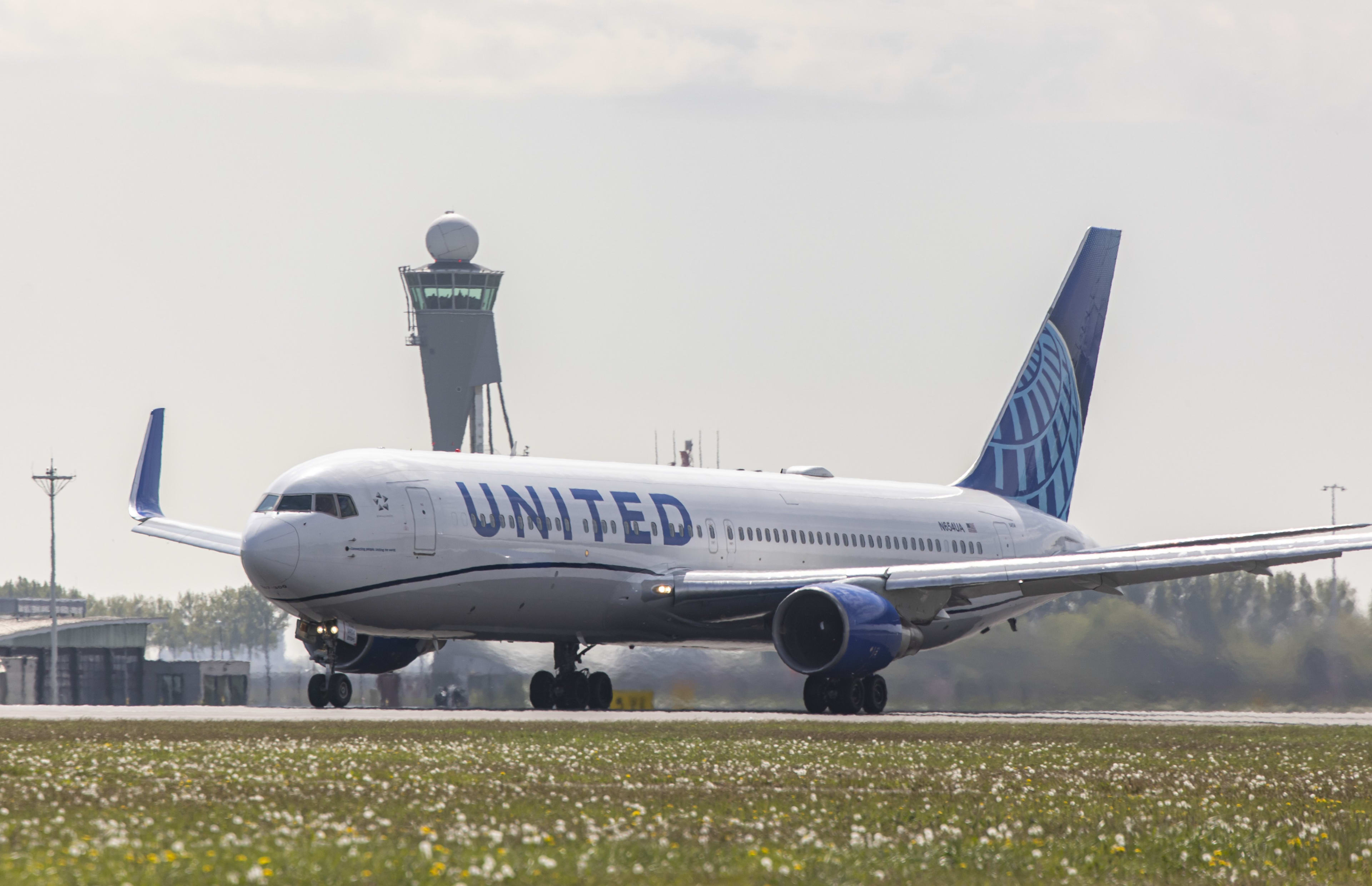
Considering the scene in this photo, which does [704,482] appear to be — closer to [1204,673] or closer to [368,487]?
[368,487]

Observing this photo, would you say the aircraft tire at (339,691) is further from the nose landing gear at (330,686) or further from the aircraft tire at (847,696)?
the aircraft tire at (847,696)

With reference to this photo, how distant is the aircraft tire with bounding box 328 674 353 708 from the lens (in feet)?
91.8

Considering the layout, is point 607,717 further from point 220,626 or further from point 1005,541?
point 220,626

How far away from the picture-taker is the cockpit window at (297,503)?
87.2ft

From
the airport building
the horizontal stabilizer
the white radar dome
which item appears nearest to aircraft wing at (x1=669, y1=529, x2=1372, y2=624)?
the horizontal stabilizer

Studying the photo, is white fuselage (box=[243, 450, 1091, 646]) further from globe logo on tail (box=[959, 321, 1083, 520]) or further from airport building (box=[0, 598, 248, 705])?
airport building (box=[0, 598, 248, 705])

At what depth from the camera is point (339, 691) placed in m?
28.1

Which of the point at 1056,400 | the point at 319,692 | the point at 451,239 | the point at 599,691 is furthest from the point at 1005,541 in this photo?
the point at 451,239

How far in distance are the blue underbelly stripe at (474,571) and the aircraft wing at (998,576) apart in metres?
0.95

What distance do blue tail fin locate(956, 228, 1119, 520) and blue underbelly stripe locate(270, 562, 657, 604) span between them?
12668 millimetres

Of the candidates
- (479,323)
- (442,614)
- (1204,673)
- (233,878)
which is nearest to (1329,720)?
(1204,673)

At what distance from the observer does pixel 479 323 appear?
298 feet

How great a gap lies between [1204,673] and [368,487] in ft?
58.6

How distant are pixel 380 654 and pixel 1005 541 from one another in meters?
14.3
